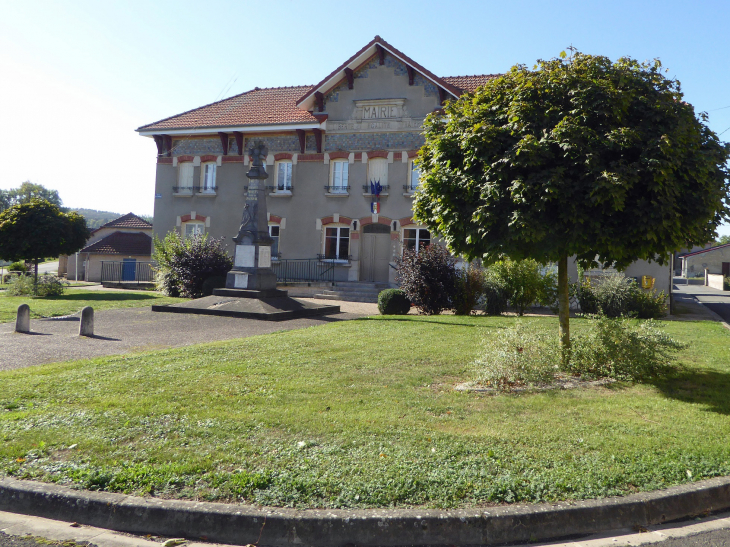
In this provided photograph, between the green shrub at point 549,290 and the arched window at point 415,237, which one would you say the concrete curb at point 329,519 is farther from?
the arched window at point 415,237

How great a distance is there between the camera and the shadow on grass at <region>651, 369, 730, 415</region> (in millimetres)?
5945

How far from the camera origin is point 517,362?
6672 millimetres

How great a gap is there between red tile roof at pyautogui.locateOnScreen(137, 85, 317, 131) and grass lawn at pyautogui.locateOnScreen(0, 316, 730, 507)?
18.0 meters

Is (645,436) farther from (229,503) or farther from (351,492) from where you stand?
(229,503)

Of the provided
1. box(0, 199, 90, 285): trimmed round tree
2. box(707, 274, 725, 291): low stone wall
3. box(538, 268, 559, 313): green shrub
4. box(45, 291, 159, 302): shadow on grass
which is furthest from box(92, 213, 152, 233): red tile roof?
box(707, 274, 725, 291): low stone wall

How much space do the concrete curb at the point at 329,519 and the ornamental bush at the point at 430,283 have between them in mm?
11857

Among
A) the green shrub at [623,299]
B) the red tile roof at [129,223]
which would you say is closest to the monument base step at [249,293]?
the green shrub at [623,299]

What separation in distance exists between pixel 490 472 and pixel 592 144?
4048mm

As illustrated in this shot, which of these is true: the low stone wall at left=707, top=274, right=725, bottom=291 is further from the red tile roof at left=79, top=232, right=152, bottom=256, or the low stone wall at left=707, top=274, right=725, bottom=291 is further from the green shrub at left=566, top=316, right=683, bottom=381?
the green shrub at left=566, top=316, right=683, bottom=381

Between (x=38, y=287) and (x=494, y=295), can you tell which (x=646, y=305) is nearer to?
(x=494, y=295)

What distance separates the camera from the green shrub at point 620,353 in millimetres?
6910

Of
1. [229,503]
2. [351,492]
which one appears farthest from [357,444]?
[229,503]

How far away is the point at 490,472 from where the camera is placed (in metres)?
3.95

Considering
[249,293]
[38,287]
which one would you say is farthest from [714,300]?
[38,287]
